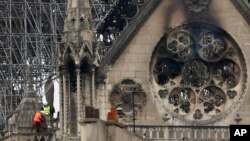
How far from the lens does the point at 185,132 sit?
51.6m

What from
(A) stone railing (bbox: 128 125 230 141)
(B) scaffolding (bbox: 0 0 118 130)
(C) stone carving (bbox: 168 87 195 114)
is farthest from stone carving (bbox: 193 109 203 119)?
(B) scaffolding (bbox: 0 0 118 130)

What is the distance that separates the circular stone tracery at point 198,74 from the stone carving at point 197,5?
61 cm

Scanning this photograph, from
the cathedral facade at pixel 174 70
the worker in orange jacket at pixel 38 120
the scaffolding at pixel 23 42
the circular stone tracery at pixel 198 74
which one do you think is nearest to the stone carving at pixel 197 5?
the cathedral facade at pixel 174 70

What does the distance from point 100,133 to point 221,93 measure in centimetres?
1672

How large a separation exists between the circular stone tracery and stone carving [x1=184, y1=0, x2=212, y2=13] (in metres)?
0.61

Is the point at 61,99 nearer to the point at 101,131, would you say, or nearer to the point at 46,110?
the point at 46,110

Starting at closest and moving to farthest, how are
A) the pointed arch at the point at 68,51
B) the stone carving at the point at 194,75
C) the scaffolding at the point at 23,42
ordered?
1. the pointed arch at the point at 68,51
2. the stone carving at the point at 194,75
3. the scaffolding at the point at 23,42

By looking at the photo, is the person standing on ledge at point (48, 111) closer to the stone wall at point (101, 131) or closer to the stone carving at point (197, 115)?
the stone carving at point (197, 115)

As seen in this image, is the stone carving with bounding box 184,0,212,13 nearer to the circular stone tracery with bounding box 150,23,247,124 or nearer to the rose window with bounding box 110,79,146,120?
the circular stone tracery with bounding box 150,23,247,124

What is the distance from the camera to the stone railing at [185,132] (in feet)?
168

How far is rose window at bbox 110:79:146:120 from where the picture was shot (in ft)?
168

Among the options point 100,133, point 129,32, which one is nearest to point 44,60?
point 129,32

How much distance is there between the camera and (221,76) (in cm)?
5244

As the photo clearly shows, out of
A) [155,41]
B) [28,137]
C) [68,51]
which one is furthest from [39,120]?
[28,137]
